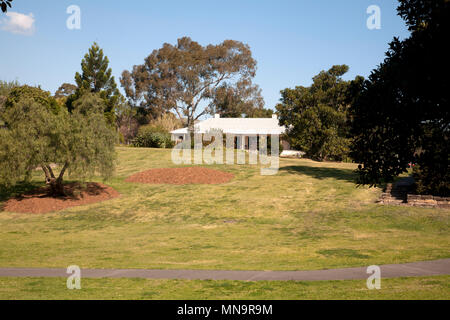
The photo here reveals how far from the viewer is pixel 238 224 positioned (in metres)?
18.9

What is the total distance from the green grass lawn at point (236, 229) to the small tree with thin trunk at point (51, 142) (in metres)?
2.53

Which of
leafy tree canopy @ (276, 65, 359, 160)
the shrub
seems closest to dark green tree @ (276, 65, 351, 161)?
leafy tree canopy @ (276, 65, 359, 160)

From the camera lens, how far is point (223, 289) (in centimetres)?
881

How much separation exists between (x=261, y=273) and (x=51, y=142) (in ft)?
52.7

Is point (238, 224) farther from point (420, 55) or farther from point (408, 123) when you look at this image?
point (420, 55)

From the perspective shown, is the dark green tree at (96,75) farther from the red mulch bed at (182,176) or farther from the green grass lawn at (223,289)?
the green grass lawn at (223,289)

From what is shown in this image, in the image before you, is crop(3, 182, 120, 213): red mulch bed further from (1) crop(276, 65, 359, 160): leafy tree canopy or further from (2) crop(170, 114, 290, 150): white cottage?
A: (2) crop(170, 114, 290, 150): white cottage

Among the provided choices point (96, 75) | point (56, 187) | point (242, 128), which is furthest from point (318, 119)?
point (96, 75)

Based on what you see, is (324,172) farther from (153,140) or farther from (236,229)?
(153,140)

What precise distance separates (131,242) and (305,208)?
9.47m

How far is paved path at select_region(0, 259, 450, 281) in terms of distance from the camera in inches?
383

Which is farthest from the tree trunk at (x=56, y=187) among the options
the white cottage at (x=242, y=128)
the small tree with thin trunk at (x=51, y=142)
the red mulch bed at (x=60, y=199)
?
the white cottage at (x=242, y=128)

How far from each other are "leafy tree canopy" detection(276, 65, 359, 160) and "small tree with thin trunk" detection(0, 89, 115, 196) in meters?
21.9

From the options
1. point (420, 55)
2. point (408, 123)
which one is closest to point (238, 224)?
point (408, 123)
